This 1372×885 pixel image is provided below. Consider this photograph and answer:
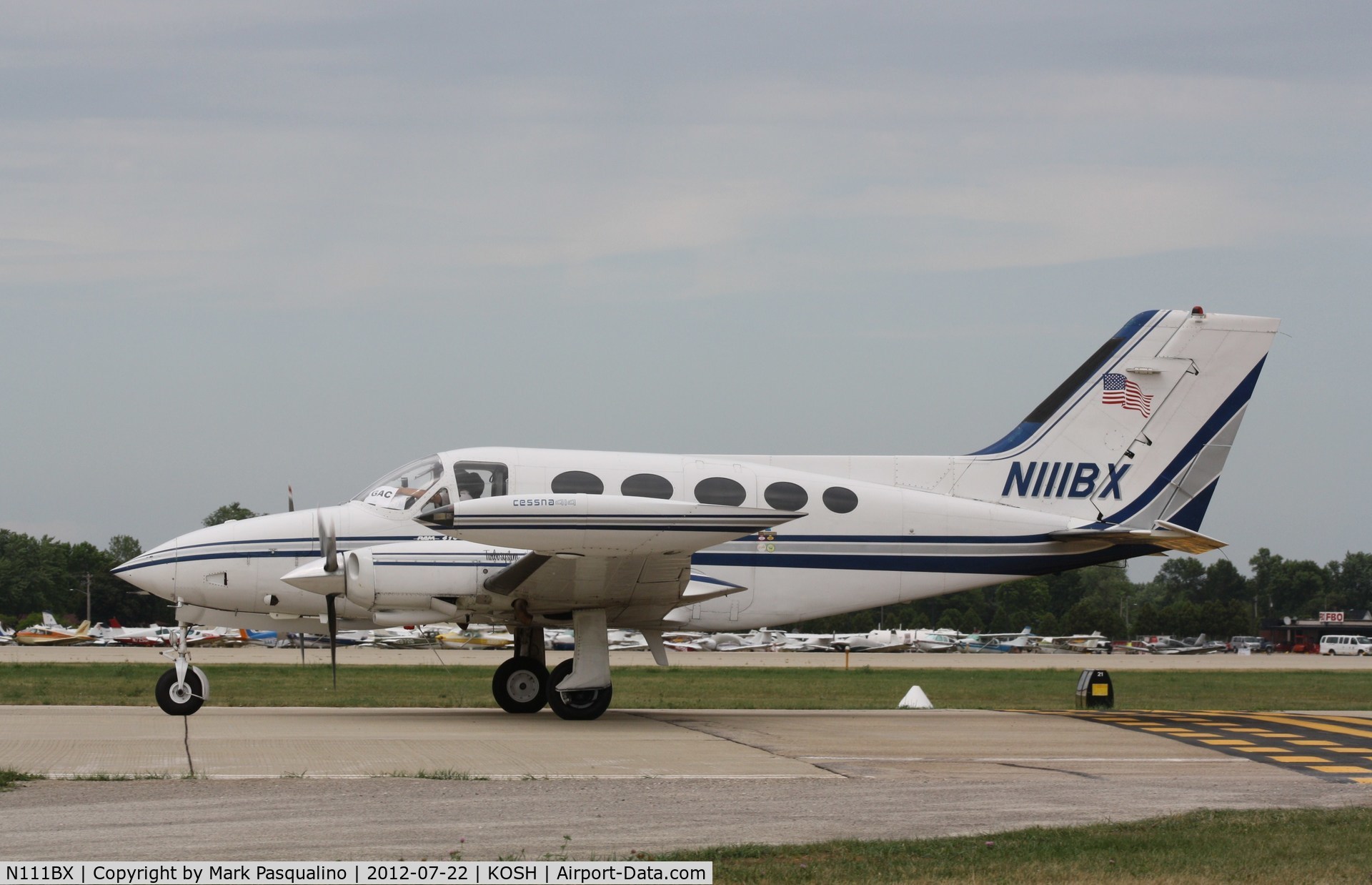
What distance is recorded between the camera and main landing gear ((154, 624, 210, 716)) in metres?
16.0

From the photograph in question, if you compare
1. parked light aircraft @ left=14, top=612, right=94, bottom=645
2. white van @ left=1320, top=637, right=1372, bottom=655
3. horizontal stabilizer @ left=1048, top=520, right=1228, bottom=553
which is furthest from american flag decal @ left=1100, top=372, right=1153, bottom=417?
white van @ left=1320, top=637, right=1372, bottom=655

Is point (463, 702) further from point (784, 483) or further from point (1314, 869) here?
point (1314, 869)

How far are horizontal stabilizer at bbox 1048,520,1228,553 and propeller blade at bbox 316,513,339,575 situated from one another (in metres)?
10.4

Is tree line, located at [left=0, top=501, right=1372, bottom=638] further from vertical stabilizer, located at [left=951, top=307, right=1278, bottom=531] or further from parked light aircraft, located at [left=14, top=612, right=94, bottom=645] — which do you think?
vertical stabilizer, located at [left=951, top=307, right=1278, bottom=531]

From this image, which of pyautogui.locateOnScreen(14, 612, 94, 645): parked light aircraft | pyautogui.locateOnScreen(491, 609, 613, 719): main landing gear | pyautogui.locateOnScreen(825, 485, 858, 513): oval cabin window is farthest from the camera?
pyautogui.locateOnScreen(14, 612, 94, 645): parked light aircraft

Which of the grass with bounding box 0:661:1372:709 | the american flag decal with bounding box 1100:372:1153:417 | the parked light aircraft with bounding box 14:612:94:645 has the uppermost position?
the american flag decal with bounding box 1100:372:1153:417

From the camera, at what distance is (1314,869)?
7.86 metres

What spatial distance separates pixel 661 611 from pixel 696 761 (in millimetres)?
4780

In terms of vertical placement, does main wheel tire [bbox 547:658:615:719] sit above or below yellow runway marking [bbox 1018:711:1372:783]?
above

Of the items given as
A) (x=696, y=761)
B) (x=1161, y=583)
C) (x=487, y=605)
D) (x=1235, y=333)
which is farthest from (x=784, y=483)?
(x=1161, y=583)

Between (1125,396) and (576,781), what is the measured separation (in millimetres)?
12827

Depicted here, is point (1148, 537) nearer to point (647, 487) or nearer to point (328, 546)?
point (647, 487)

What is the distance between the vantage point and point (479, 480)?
1708 cm
